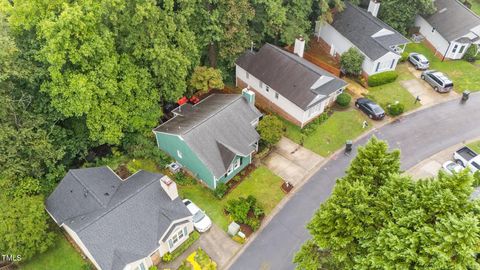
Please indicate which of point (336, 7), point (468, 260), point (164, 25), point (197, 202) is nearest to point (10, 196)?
point (197, 202)

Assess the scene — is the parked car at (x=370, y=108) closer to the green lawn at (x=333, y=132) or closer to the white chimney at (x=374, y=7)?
the green lawn at (x=333, y=132)

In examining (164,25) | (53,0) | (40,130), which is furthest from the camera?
(164,25)

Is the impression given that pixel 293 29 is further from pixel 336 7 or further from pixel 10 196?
pixel 10 196

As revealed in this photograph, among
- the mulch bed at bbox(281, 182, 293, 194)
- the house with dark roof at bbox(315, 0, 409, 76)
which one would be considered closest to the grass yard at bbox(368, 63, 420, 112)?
the house with dark roof at bbox(315, 0, 409, 76)

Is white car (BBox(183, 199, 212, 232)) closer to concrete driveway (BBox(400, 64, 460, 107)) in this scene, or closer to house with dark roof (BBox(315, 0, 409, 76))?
house with dark roof (BBox(315, 0, 409, 76))

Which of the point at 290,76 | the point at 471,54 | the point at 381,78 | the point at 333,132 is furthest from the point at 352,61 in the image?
the point at 471,54

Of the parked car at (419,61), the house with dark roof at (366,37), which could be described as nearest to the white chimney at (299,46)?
the house with dark roof at (366,37)

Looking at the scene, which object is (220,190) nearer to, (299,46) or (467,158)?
(299,46)
